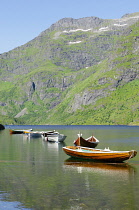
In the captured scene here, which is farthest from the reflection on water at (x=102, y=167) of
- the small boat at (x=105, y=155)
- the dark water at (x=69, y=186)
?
the small boat at (x=105, y=155)

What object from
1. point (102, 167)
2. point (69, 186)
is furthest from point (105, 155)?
point (69, 186)

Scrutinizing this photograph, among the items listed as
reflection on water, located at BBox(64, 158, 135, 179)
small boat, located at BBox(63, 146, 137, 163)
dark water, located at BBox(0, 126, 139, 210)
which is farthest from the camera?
small boat, located at BBox(63, 146, 137, 163)

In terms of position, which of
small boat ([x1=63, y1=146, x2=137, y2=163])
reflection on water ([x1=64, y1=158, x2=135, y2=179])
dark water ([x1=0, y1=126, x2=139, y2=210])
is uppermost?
small boat ([x1=63, y1=146, x2=137, y2=163])

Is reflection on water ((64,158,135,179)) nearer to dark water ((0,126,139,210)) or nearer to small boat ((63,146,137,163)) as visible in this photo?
dark water ((0,126,139,210))

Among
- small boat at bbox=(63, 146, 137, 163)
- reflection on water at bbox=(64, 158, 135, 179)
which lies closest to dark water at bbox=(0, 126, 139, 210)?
reflection on water at bbox=(64, 158, 135, 179)

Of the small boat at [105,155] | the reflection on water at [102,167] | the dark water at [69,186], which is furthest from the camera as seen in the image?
the small boat at [105,155]

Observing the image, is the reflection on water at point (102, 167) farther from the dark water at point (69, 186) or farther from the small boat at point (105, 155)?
the small boat at point (105, 155)

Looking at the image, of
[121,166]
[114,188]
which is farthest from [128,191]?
[121,166]

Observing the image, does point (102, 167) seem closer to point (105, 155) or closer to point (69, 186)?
point (105, 155)

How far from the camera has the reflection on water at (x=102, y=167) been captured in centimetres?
5909

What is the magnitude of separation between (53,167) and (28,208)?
30772 millimetres

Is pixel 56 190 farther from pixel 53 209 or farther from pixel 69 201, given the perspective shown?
pixel 53 209

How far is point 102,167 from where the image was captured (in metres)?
66.1

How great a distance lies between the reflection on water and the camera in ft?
194
